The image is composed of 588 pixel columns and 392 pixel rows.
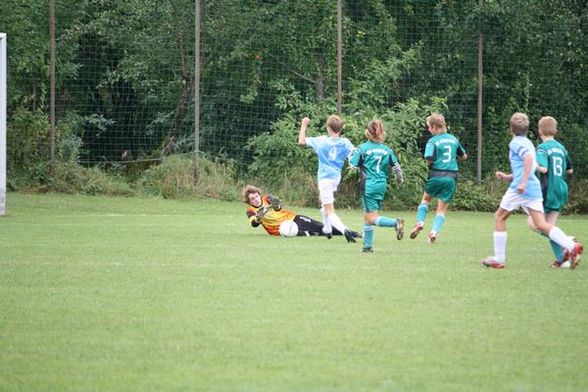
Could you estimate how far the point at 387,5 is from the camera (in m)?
29.2

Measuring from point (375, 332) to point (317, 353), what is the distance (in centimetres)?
87

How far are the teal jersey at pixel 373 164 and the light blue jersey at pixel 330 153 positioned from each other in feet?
4.88

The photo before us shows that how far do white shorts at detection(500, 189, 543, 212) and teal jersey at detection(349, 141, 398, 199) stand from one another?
2.76 m

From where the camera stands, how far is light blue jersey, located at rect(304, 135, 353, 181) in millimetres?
16750

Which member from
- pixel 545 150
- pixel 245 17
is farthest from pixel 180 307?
pixel 245 17

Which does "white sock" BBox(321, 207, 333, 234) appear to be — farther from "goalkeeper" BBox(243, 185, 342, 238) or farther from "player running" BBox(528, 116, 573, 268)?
"player running" BBox(528, 116, 573, 268)

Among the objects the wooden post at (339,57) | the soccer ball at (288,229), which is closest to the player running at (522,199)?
the soccer ball at (288,229)

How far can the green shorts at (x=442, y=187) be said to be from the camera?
53.3 ft

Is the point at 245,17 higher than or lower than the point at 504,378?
higher

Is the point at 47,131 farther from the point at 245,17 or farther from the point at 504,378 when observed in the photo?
the point at 504,378

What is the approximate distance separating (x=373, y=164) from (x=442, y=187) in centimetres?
149

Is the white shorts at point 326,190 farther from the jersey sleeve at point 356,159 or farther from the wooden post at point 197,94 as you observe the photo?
the wooden post at point 197,94

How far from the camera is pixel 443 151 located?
16.2 meters

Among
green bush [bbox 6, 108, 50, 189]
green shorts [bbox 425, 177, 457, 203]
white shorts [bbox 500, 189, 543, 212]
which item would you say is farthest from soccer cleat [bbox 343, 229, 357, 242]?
green bush [bbox 6, 108, 50, 189]
